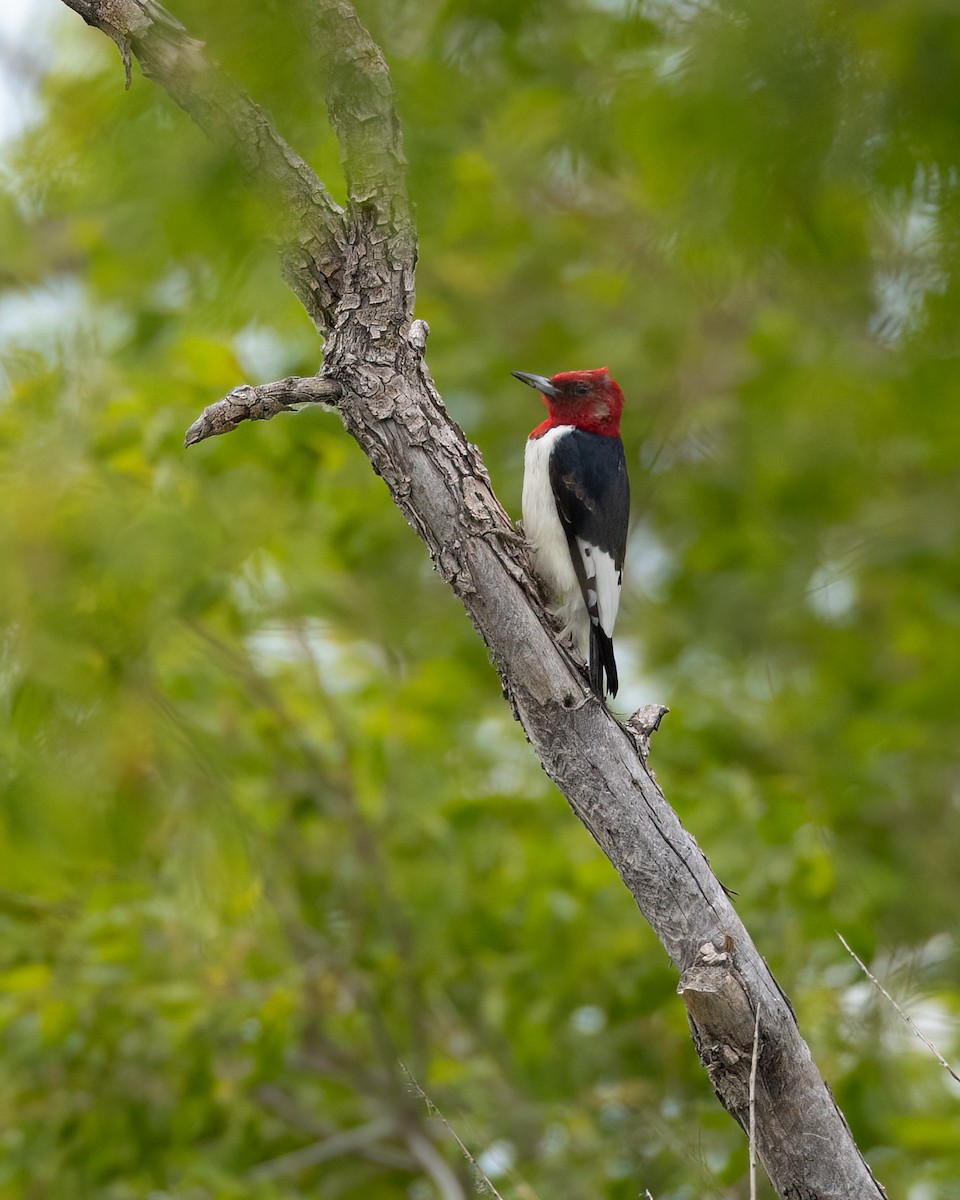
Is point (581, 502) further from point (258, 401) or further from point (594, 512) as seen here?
point (258, 401)

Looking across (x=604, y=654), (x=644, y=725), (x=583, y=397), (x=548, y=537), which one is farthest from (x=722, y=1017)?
(x=583, y=397)

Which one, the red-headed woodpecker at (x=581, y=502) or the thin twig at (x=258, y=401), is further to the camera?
the red-headed woodpecker at (x=581, y=502)

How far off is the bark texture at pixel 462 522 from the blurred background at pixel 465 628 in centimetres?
12

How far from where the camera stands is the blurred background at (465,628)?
229 cm

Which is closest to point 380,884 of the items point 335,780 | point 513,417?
point 335,780

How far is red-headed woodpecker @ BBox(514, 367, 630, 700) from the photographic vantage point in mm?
3561

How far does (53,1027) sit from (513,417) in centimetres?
335

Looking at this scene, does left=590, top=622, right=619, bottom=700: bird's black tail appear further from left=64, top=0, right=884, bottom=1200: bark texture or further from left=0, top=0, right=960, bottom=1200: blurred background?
left=64, top=0, right=884, bottom=1200: bark texture

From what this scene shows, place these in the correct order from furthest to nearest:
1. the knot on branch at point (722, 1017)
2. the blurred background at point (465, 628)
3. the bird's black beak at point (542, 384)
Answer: the bird's black beak at point (542, 384) → the blurred background at point (465, 628) → the knot on branch at point (722, 1017)

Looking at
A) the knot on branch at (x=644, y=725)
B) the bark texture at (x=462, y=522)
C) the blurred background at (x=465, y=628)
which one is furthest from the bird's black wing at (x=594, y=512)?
the bark texture at (x=462, y=522)

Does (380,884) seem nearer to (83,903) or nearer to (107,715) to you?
(83,903)

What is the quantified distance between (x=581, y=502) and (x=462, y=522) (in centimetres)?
166

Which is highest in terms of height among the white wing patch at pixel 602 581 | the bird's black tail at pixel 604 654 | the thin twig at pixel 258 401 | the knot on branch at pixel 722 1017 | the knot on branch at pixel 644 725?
the white wing patch at pixel 602 581

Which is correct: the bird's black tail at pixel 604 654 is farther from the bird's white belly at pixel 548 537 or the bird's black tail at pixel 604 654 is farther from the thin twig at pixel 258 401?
the thin twig at pixel 258 401
